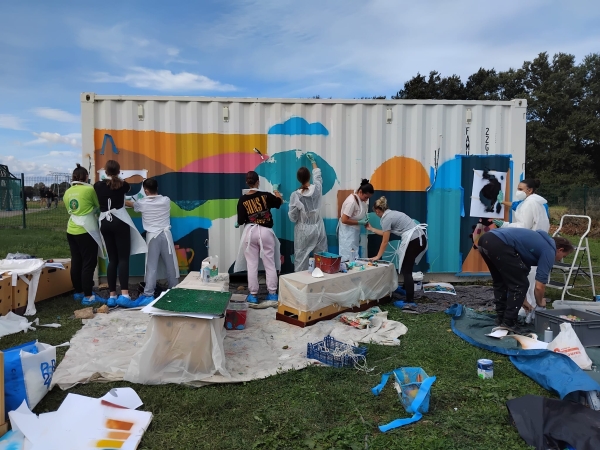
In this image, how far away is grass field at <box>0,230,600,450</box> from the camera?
2775 millimetres

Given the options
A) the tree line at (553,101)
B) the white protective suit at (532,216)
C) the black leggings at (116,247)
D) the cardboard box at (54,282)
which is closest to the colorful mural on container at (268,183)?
the cardboard box at (54,282)

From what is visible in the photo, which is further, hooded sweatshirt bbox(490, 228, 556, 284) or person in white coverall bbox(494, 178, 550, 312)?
person in white coverall bbox(494, 178, 550, 312)

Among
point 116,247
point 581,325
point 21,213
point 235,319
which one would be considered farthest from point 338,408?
point 21,213

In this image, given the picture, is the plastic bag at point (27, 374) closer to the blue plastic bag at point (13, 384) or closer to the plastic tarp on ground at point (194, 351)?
the blue plastic bag at point (13, 384)

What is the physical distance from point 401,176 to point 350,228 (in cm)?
134

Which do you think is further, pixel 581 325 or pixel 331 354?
pixel 581 325

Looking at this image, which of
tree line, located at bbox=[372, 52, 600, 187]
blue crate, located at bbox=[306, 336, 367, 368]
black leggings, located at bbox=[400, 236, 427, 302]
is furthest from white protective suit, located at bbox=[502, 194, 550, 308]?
tree line, located at bbox=[372, 52, 600, 187]

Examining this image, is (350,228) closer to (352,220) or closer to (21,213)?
(352,220)

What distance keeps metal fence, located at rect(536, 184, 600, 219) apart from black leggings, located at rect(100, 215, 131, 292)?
1532cm

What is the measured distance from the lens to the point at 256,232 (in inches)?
241

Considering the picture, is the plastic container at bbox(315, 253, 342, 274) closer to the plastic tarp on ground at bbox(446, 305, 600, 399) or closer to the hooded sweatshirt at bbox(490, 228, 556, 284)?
the plastic tarp on ground at bbox(446, 305, 600, 399)

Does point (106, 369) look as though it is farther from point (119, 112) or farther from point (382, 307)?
point (119, 112)

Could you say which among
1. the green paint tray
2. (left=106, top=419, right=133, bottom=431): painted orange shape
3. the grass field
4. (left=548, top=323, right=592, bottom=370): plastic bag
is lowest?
the grass field

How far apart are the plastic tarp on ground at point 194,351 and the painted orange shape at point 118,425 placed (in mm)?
661
